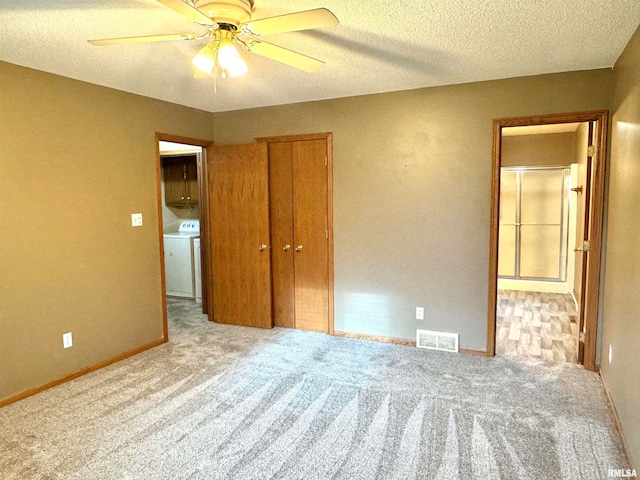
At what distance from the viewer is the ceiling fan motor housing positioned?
6.12 ft

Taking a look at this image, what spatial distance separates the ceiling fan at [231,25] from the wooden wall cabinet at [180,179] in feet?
12.9

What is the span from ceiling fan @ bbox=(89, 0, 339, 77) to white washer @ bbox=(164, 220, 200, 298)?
3.72m

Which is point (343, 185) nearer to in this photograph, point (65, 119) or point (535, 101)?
point (535, 101)

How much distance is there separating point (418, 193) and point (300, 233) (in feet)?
4.17

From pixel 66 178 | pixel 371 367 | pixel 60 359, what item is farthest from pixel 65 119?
pixel 371 367

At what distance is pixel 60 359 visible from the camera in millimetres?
3189

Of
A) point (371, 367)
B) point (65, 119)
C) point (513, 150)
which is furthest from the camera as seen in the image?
point (513, 150)

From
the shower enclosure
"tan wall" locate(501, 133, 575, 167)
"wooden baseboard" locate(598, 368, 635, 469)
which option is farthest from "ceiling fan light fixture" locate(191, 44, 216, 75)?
"tan wall" locate(501, 133, 575, 167)

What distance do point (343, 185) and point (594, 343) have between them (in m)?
A: 2.46

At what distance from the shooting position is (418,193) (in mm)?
3773

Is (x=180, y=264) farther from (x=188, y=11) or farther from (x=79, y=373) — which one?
(x=188, y=11)

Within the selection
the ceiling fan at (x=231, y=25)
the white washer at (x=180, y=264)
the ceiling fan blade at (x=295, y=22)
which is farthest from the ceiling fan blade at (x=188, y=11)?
the white washer at (x=180, y=264)

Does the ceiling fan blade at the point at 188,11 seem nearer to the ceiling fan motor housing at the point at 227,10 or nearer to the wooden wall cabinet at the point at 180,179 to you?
the ceiling fan motor housing at the point at 227,10

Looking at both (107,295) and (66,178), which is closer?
(66,178)
